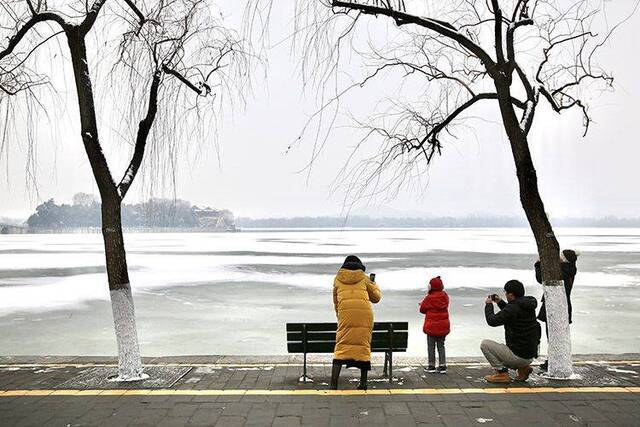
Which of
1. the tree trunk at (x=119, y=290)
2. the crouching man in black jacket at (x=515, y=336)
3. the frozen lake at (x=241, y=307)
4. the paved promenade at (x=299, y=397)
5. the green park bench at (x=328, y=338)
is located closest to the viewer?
the paved promenade at (x=299, y=397)

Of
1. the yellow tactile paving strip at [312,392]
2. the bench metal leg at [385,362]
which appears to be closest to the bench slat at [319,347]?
the bench metal leg at [385,362]

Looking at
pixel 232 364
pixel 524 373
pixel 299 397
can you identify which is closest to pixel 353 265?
pixel 299 397

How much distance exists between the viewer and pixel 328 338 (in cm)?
790

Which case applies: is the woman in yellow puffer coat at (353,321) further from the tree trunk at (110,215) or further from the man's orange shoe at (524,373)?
the tree trunk at (110,215)

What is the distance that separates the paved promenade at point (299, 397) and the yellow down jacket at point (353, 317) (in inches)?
19.0

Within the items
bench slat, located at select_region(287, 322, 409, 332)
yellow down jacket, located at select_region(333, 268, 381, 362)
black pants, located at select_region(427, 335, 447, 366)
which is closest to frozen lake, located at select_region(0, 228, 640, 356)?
black pants, located at select_region(427, 335, 447, 366)

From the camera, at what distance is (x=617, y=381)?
7.54 meters

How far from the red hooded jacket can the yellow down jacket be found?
113 cm

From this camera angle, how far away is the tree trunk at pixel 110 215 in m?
7.94

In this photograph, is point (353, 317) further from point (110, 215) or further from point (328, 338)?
point (110, 215)

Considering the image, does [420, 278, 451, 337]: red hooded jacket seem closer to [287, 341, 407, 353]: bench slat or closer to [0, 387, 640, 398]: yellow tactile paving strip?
[287, 341, 407, 353]: bench slat

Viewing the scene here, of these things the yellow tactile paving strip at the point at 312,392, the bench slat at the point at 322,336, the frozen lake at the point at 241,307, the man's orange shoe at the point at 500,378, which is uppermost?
the bench slat at the point at 322,336

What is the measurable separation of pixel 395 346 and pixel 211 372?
2460 mm

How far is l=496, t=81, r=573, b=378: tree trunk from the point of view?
25.6 ft
